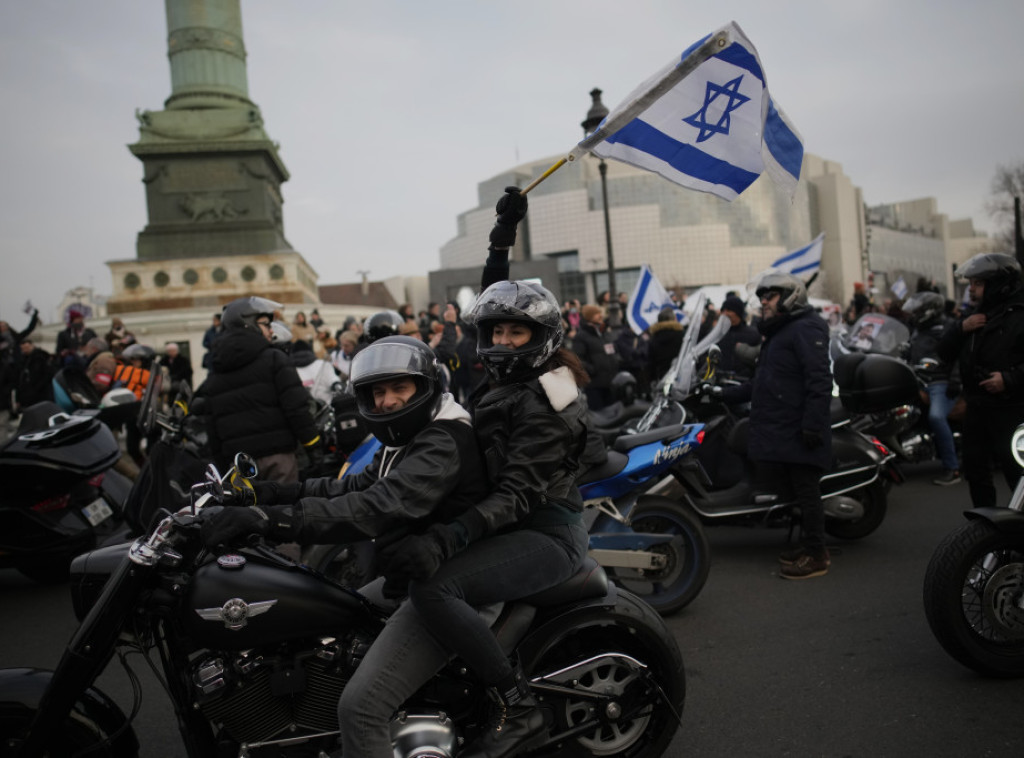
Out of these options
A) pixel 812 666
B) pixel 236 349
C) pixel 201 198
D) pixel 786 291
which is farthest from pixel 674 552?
pixel 201 198

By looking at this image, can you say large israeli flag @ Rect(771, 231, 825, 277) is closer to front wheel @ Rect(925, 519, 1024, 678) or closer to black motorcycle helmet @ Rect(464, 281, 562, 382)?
front wheel @ Rect(925, 519, 1024, 678)

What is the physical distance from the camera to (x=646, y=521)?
16.3 feet

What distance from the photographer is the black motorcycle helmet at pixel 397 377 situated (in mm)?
2686

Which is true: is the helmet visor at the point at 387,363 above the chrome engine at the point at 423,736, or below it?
above

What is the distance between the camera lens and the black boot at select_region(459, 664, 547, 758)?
2.65 meters

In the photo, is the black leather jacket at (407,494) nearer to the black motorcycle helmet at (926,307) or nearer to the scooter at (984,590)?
the scooter at (984,590)

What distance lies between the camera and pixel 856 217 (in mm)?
110188

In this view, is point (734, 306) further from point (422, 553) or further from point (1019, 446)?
point (422, 553)

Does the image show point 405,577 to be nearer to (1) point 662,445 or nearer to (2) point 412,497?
(2) point 412,497

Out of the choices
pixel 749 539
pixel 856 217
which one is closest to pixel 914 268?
pixel 856 217

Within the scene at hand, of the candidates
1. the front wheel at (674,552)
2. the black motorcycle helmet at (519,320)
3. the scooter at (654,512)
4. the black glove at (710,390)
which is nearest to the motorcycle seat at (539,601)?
the black motorcycle helmet at (519,320)

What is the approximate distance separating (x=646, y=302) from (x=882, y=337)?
4.69 metres

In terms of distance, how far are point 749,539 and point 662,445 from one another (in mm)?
2077

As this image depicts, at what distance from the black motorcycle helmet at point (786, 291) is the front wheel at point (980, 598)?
2066 millimetres
